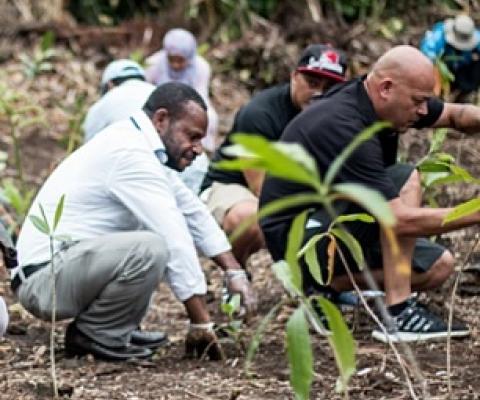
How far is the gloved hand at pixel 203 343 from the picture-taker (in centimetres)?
478

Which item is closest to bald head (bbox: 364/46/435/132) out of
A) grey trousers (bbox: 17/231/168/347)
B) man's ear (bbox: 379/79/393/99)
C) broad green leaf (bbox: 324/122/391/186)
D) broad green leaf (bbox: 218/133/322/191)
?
man's ear (bbox: 379/79/393/99)

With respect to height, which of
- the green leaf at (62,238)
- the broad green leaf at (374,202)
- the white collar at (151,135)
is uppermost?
the broad green leaf at (374,202)

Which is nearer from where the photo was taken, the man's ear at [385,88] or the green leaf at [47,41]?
the man's ear at [385,88]

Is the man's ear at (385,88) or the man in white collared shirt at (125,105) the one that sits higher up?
the man's ear at (385,88)

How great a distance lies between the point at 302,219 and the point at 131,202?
1977mm

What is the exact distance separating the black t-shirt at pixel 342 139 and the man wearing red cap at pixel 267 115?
0.65 meters

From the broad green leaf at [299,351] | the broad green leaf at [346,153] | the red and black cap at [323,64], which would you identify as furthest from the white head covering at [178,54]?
the broad green leaf at [346,153]

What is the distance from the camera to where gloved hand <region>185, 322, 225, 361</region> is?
4.78 metres

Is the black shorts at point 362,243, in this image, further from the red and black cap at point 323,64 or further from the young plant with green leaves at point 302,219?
the young plant with green leaves at point 302,219

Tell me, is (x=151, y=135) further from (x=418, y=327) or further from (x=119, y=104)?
(x=119, y=104)

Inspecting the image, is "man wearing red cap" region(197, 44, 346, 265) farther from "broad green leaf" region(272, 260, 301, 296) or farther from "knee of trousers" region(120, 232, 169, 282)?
"broad green leaf" region(272, 260, 301, 296)

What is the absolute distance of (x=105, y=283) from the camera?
480cm

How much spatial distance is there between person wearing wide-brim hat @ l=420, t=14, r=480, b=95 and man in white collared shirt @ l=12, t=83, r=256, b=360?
123 inches

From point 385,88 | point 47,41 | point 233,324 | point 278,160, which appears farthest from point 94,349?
point 47,41
